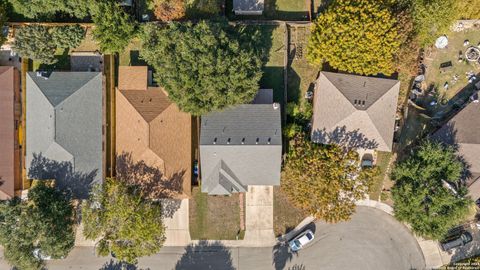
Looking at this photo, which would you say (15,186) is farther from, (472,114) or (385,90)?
(472,114)

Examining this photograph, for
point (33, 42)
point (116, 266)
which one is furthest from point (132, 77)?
point (116, 266)

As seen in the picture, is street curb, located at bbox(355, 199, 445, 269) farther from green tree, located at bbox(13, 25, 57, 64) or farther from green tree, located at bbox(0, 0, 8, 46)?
green tree, located at bbox(0, 0, 8, 46)

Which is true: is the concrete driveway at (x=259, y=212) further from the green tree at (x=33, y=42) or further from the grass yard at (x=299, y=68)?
the green tree at (x=33, y=42)

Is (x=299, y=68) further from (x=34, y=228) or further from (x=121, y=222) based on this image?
(x=34, y=228)

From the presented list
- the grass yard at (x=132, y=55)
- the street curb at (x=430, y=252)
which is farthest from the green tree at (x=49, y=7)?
the street curb at (x=430, y=252)

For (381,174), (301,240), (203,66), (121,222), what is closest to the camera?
(203,66)
